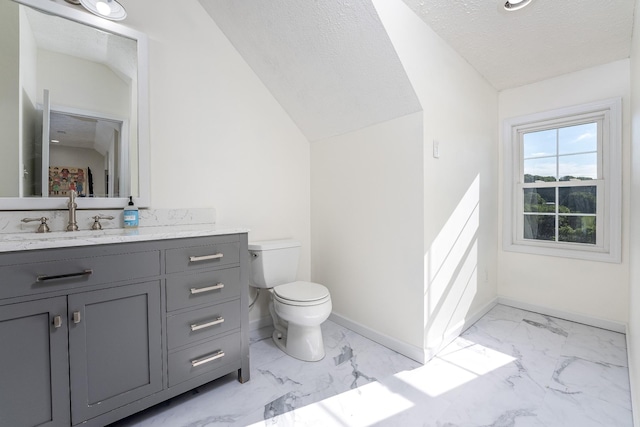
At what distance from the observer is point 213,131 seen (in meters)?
2.02

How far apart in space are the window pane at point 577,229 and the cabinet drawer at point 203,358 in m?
2.95

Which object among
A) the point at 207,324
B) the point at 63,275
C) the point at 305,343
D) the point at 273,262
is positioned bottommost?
the point at 305,343

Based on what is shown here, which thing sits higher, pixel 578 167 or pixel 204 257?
pixel 578 167

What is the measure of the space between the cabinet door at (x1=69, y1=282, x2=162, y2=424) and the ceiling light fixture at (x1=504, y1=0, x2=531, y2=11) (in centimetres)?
249

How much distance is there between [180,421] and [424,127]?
2119mm

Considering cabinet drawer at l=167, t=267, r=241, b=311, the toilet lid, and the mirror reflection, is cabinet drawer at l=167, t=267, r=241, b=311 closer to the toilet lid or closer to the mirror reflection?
the toilet lid

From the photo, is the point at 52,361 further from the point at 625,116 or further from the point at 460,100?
the point at 625,116

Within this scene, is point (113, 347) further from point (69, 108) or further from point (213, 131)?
point (213, 131)

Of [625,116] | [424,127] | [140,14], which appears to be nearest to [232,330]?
[424,127]

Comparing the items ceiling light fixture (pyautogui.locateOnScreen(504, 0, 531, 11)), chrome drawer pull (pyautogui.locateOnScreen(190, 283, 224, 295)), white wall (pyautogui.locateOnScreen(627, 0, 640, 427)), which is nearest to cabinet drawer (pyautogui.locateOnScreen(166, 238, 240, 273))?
chrome drawer pull (pyautogui.locateOnScreen(190, 283, 224, 295))

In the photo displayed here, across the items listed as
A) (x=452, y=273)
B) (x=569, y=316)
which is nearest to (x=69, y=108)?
(x=452, y=273)

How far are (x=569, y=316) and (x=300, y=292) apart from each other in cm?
244

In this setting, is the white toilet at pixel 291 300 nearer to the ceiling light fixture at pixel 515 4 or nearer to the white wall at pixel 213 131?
the white wall at pixel 213 131

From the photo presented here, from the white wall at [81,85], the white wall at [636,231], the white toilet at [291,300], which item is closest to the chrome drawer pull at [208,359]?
the white toilet at [291,300]
